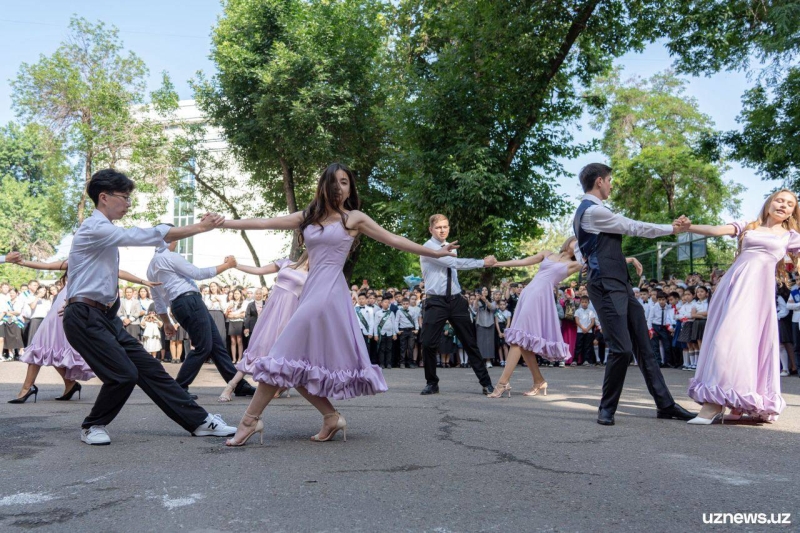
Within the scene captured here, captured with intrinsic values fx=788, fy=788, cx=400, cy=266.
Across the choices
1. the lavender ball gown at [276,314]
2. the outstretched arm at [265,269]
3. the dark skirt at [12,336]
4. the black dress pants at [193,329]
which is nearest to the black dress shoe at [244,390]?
the lavender ball gown at [276,314]

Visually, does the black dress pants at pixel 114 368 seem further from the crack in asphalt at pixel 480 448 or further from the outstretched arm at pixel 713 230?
the outstretched arm at pixel 713 230

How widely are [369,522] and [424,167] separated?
64.6 ft

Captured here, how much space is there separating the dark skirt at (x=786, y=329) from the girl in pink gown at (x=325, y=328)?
12113 mm

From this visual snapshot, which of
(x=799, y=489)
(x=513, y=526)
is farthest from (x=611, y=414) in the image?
(x=513, y=526)

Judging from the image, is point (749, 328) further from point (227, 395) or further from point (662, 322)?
point (662, 322)

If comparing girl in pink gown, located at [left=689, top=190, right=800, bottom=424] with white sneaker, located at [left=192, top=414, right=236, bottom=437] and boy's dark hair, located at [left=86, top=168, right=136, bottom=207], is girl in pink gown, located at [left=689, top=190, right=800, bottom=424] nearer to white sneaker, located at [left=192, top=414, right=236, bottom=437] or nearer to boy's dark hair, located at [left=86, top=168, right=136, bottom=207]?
white sneaker, located at [left=192, top=414, right=236, bottom=437]

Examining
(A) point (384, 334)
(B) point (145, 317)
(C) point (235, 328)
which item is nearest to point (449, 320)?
(A) point (384, 334)

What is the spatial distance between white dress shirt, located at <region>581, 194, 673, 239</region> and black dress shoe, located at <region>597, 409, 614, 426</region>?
1.61 metres

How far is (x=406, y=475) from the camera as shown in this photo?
184 inches

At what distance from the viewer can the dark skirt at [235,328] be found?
20828mm

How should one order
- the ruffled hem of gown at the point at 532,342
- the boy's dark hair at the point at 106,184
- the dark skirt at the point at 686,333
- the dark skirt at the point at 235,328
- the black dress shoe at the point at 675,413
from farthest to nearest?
the dark skirt at the point at 235,328 < the dark skirt at the point at 686,333 < the ruffled hem of gown at the point at 532,342 < the black dress shoe at the point at 675,413 < the boy's dark hair at the point at 106,184

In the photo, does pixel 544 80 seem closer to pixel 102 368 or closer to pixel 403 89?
pixel 403 89

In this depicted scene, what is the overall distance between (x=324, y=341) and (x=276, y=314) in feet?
12.6

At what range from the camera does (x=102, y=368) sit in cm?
588
